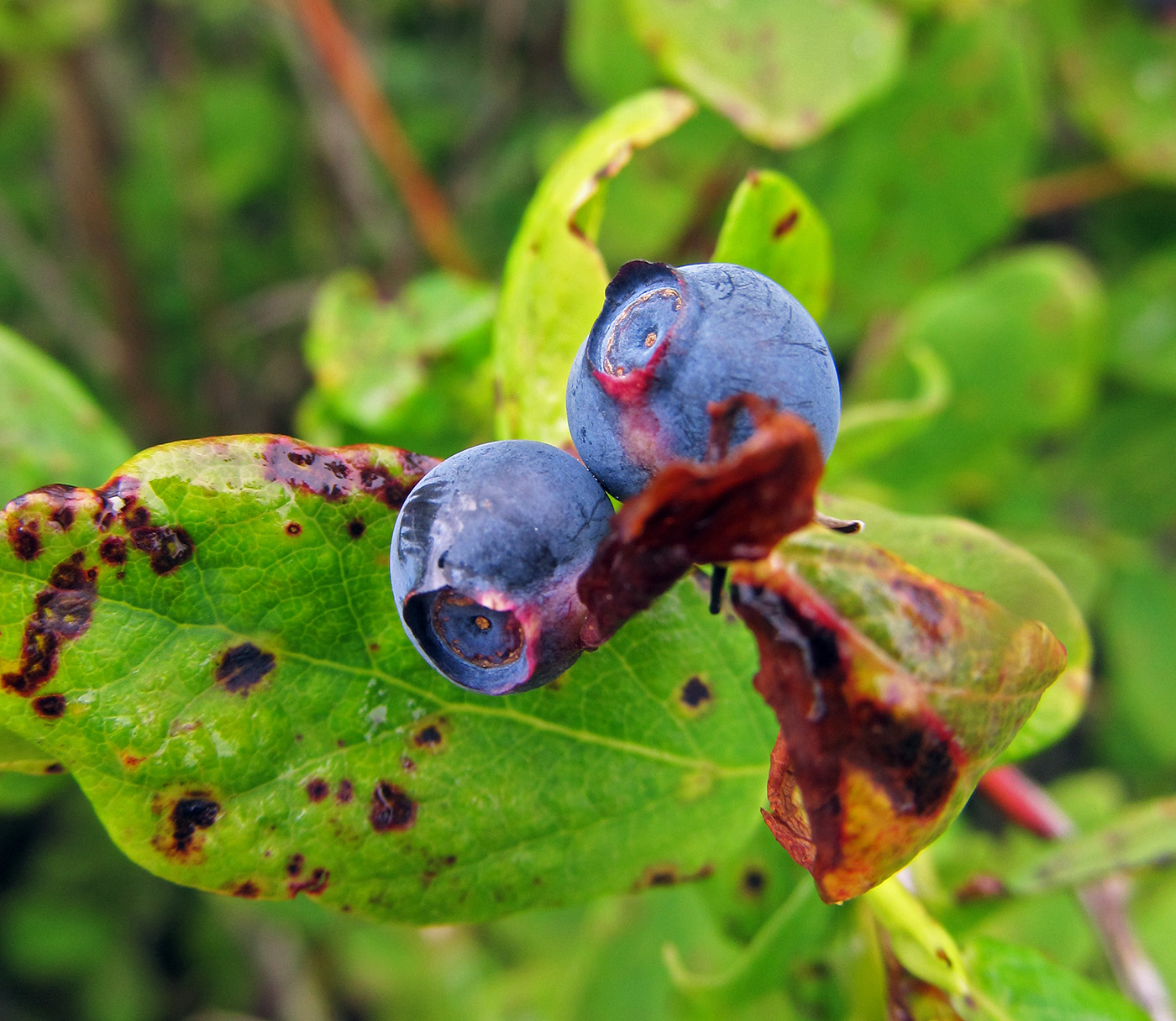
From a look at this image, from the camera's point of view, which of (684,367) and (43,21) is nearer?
(684,367)

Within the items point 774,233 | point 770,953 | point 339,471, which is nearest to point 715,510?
point 339,471

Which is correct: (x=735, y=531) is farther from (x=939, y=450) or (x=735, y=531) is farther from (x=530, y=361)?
(x=939, y=450)

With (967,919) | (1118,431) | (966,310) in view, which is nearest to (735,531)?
(967,919)

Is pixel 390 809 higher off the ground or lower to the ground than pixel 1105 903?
higher

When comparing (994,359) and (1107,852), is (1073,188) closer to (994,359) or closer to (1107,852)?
(994,359)

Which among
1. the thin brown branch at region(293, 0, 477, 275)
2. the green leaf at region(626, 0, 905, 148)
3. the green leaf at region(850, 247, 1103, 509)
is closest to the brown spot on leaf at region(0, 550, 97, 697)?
the green leaf at region(626, 0, 905, 148)

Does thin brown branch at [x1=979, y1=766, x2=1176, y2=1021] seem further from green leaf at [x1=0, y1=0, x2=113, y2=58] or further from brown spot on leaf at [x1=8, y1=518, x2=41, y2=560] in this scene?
green leaf at [x1=0, y1=0, x2=113, y2=58]

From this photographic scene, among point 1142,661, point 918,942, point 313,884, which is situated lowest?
point 1142,661
